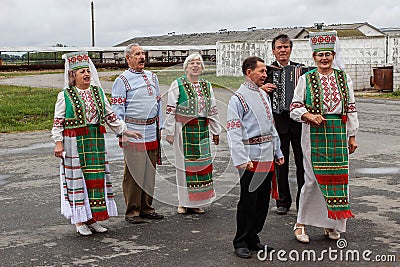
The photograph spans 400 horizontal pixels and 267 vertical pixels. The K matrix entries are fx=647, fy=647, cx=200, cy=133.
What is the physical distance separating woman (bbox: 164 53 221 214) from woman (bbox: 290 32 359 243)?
1.44 metres

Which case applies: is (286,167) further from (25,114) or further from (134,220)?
(25,114)

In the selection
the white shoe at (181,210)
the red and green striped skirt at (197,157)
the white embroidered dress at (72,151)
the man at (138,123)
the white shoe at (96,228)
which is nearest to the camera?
the white embroidered dress at (72,151)

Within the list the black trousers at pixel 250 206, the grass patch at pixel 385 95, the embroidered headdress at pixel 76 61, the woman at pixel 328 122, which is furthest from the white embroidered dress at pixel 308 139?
the grass patch at pixel 385 95

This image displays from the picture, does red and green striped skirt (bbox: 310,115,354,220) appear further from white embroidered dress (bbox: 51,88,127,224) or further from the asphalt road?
white embroidered dress (bbox: 51,88,127,224)

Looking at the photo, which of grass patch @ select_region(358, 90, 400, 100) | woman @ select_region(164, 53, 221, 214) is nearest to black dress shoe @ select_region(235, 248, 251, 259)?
woman @ select_region(164, 53, 221, 214)

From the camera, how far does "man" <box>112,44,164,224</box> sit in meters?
7.04

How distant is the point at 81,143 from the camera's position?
6.45m

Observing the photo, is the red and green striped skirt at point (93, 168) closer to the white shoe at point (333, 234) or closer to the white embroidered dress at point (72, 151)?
the white embroidered dress at point (72, 151)

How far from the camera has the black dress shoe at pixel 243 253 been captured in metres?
5.61

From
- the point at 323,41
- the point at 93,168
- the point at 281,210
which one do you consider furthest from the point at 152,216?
the point at 323,41

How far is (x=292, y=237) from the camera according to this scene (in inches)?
246

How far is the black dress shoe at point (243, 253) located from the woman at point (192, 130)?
1680 millimetres

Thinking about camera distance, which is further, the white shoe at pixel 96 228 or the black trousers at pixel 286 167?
the black trousers at pixel 286 167

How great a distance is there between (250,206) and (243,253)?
41 centimetres
